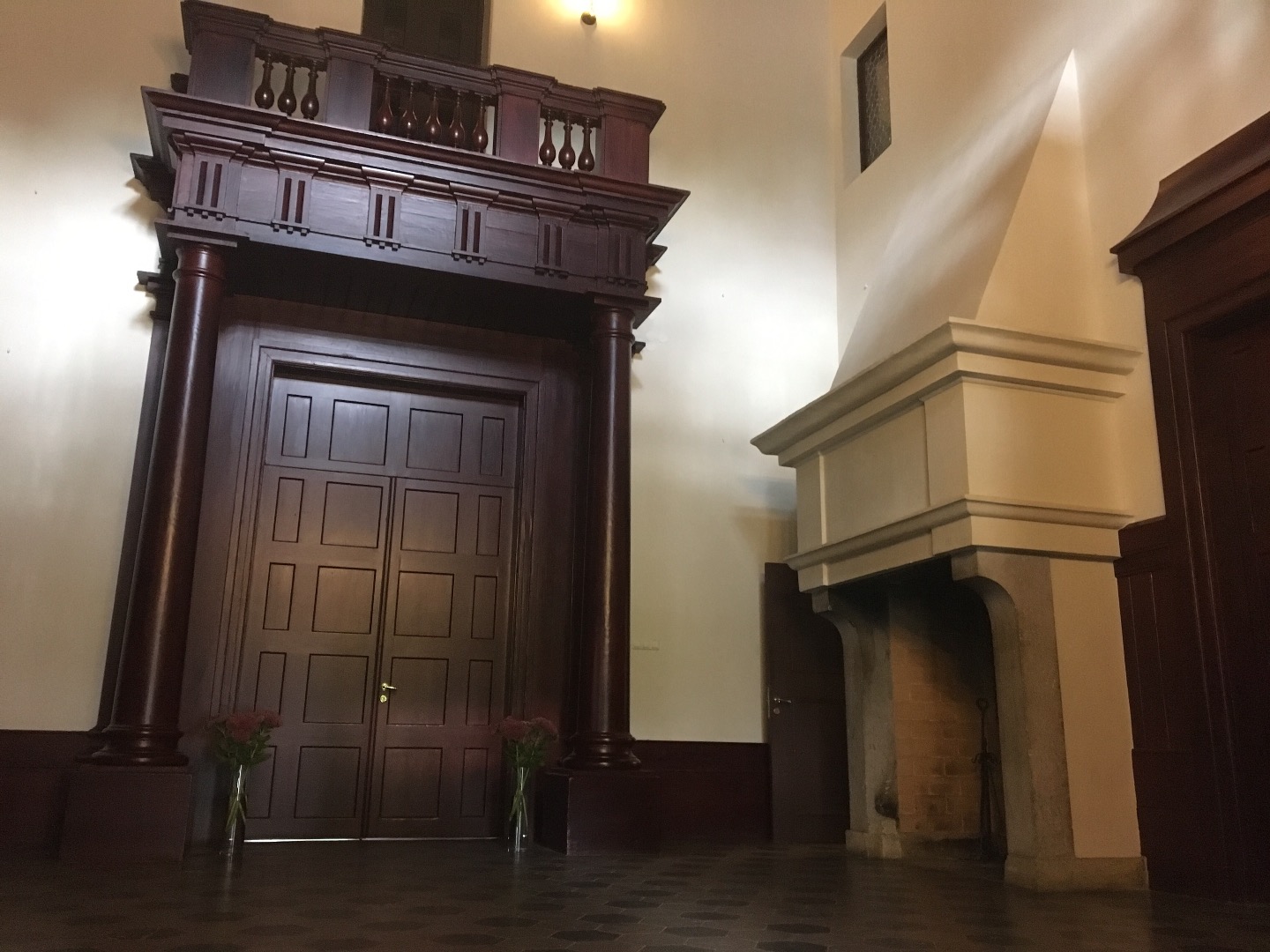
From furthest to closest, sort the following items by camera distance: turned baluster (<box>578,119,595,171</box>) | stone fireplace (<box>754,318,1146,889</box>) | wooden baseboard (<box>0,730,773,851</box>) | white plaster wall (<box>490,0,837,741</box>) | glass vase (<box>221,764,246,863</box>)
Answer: white plaster wall (<box>490,0,837,741</box>), wooden baseboard (<box>0,730,773,851</box>), turned baluster (<box>578,119,595,171</box>), glass vase (<box>221,764,246,863</box>), stone fireplace (<box>754,318,1146,889</box>)

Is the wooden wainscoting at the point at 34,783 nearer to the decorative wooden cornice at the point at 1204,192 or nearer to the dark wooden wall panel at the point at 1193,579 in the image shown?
the dark wooden wall panel at the point at 1193,579

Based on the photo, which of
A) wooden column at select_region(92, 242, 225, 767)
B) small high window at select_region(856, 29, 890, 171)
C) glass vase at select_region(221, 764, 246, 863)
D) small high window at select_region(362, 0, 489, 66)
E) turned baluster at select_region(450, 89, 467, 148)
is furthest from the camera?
small high window at select_region(856, 29, 890, 171)

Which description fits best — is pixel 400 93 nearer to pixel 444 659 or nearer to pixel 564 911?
pixel 444 659

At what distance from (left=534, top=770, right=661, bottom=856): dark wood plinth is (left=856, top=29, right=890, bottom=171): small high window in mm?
5173

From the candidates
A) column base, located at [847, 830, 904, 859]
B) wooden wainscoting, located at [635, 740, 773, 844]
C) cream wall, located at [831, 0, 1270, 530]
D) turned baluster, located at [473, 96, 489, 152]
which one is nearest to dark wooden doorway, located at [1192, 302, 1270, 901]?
cream wall, located at [831, 0, 1270, 530]

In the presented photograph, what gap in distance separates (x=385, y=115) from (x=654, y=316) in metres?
2.35

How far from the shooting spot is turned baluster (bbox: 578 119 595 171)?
22.1 ft

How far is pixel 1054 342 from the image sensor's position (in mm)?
5035

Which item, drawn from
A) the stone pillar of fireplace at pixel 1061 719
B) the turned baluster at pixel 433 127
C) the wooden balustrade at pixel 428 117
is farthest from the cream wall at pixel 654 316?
the stone pillar of fireplace at pixel 1061 719

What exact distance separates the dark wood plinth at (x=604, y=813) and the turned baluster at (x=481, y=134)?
12.6 ft

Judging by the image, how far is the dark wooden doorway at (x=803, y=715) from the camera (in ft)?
22.9

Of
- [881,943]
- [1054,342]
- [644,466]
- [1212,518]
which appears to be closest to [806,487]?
[644,466]

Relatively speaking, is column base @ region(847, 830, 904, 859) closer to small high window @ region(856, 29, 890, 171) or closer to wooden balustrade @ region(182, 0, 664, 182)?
wooden balustrade @ region(182, 0, 664, 182)

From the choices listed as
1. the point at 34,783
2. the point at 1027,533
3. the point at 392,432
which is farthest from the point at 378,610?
the point at 1027,533
